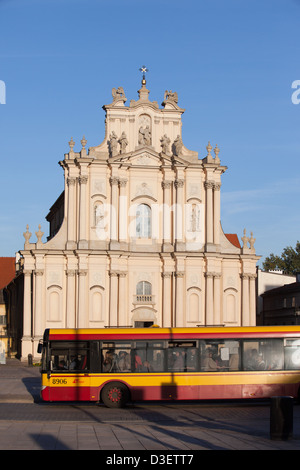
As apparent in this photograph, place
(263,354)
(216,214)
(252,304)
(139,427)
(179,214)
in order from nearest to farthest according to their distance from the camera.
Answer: (139,427) → (263,354) → (179,214) → (216,214) → (252,304)

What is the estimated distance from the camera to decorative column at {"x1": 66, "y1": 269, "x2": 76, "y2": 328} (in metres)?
60.2

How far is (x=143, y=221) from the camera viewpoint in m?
62.2

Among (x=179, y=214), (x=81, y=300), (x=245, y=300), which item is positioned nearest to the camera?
(x=81, y=300)

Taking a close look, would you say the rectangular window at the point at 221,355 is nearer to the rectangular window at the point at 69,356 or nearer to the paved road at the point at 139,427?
the paved road at the point at 139,427

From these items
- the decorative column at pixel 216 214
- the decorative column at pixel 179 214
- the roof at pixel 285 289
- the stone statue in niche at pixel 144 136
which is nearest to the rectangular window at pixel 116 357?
the decorative column at pixel 179 214

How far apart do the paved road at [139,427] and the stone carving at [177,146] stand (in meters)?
34.5

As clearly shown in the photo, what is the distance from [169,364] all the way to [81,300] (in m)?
33.0

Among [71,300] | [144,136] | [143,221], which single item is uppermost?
[144,136]

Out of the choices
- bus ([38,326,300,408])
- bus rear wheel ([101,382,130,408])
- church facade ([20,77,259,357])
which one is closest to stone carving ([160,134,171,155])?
church facade ([20,77,259,357])

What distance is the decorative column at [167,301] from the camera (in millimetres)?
61719

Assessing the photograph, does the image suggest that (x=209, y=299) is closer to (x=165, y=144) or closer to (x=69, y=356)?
(x=165, y=144)

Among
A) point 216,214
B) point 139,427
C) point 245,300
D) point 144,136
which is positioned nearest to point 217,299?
point 245,300

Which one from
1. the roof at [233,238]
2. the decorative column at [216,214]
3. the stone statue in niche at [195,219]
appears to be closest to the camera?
the stone statue in niche at [195,219]

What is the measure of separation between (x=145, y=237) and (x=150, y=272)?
9.00 ft
